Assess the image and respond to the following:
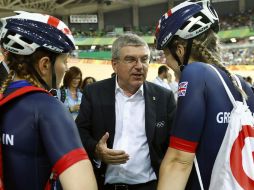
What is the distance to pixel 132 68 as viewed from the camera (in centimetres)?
270

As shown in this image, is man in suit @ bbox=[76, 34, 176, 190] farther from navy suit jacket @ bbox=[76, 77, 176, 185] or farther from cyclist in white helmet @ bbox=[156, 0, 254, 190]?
cyclist in white helmet @ bbox=[156, 0, 254, 190]

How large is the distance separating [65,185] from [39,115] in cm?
29

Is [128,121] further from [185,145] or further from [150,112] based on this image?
[185,145]

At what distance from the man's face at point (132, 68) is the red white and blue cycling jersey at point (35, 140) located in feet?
4.03

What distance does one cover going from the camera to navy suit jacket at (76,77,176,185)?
8.16ft

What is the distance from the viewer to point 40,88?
1.50 metres

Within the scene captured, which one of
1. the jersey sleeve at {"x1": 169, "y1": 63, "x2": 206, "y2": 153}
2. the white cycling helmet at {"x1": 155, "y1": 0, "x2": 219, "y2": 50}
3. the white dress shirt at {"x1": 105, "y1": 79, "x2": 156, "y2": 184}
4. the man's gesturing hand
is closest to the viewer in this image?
the jersey sleeve at {"x1": 169, "y1": 63, "x2": 206, "y2": 153}

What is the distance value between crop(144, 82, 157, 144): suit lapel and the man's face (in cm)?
10

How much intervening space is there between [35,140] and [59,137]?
120 millimetres

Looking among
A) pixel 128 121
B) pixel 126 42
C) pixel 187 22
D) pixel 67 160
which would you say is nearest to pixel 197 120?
pixel 187 22

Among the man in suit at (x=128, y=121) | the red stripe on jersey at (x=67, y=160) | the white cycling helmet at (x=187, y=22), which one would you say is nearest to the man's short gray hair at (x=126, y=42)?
the man in suit at (x=128, y=121)

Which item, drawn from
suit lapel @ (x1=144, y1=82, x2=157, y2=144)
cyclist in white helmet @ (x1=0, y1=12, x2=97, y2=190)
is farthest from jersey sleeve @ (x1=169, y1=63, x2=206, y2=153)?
suit lapel @ (x1=144, y1=82, x2=157, y2=144)

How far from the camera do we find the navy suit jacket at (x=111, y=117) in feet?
8.16

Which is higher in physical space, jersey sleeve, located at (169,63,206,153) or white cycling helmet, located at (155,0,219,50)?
white cycling helmet, located at (155,0,219,50)
